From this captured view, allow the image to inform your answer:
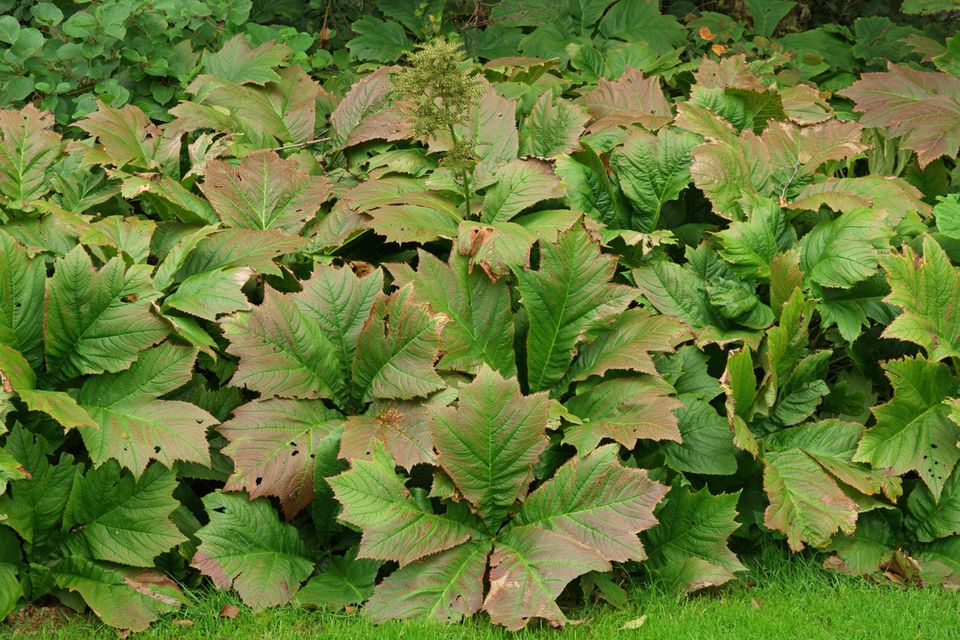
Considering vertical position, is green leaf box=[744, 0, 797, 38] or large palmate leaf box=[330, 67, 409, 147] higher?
large palmate leaf box=[330, 67, 409, 147]

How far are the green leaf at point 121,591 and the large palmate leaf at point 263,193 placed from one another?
139 centimetres

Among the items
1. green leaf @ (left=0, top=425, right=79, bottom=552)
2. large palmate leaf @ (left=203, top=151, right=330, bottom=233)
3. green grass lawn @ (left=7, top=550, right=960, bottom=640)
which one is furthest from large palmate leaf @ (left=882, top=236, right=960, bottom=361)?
green leaf @ (left=0, top=425, right=79, bottom=552)

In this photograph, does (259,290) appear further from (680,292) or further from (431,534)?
(680,292)

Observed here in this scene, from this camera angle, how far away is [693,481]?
3.61m

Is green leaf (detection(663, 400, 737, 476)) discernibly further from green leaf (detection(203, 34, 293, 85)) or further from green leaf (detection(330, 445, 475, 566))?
green leaf (detection(203, 34, 293, 85))

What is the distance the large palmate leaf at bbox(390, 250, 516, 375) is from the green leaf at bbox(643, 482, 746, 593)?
0.76m

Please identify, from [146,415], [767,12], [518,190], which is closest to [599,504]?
[518,190]

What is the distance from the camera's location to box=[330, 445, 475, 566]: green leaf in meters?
3.09

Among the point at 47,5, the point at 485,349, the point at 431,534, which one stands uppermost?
the point at 47,5

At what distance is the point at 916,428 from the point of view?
3578mm

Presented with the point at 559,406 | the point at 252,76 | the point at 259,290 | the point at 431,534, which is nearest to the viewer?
the point at 431,534

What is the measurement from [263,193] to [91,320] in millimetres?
896

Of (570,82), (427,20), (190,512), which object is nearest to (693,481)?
(190,512)

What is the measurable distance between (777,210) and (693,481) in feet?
3.80
